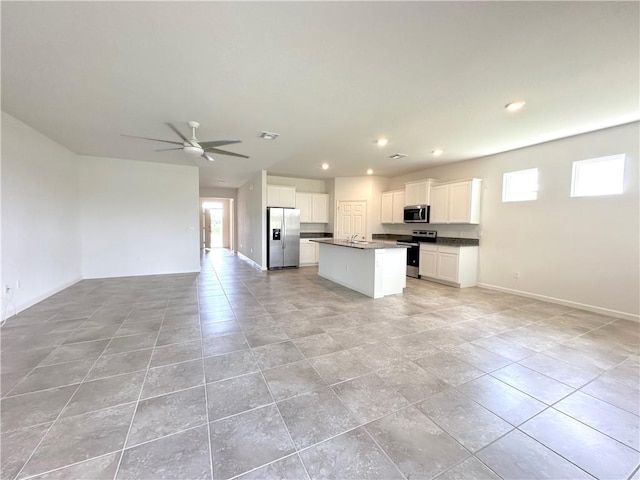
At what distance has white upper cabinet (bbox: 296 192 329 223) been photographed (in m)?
7.88

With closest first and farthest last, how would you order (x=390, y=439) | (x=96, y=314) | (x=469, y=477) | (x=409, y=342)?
(x=469, y=477) < (x=390, y=439) < (x=409, y=342) < (x=96, y=314)

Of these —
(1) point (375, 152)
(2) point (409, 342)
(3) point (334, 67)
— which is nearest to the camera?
(3) point (334, 67)

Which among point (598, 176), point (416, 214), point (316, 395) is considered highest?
point (598, 176)

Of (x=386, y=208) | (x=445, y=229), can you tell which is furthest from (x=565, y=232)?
(x=386, y=208)

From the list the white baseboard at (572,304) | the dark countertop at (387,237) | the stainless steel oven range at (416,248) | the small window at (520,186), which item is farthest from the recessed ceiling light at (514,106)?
the dark countertop at (387,237)

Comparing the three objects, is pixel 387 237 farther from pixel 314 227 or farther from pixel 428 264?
pixel 314 227

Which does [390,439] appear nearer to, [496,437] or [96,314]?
[496,437]

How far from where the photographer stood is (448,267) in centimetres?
548

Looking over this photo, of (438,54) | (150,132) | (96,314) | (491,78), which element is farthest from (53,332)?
(491,78)

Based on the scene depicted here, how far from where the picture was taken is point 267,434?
1.57 meters

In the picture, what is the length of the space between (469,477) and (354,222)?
6641 millimetres

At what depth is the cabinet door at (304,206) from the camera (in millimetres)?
7844

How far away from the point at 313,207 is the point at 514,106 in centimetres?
564

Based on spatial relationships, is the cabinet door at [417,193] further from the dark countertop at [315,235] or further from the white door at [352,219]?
the dark countertop at [315,235]
